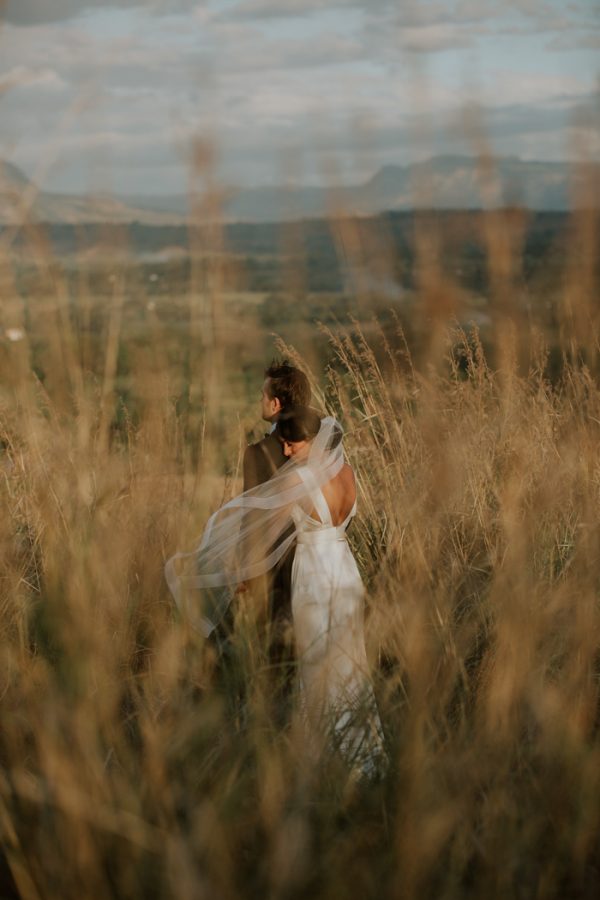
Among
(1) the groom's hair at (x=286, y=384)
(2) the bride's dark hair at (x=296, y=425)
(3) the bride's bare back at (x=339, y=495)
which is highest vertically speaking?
(1) the groom's hair at (x=286, y=384)

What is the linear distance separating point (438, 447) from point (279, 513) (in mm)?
1386

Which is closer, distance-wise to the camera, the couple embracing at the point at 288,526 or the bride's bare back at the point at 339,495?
the couple embracing at the point at 288,526

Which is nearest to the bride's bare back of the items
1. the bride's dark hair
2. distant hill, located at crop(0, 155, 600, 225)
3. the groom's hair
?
the bride's dark hair

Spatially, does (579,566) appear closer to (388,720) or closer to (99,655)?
(388,720)

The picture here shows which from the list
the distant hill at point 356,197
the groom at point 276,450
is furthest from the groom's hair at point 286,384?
the distant hill at point 356,197

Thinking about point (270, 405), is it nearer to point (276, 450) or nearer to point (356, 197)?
point (276, 450)

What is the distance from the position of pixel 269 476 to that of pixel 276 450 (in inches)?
4.4

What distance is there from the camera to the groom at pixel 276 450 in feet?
13.3

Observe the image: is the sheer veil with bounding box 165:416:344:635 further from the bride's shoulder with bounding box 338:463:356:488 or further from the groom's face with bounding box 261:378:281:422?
the groom's face with bounding box 261:378:281:422

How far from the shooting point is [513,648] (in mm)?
2324

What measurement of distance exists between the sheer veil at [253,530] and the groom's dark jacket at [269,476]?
49mm

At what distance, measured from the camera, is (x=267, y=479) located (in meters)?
4.09

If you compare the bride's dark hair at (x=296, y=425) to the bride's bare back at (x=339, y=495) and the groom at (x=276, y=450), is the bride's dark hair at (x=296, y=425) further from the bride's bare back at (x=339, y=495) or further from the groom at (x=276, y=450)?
the bride's bare back at (x=339, y=495)

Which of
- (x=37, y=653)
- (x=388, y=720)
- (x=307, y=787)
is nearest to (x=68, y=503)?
(x=37, y=653)
